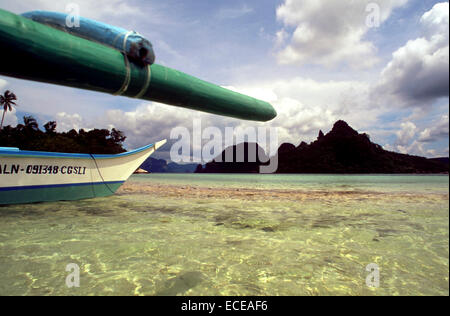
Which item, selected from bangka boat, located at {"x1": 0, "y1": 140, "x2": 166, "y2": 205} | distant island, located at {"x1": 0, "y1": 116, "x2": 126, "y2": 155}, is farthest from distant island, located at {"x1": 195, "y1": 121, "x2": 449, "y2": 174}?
bangka boat, located at {"x1": 0, "y1": 140, "x2": 166, "y2": 205}

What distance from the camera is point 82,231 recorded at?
189 inches

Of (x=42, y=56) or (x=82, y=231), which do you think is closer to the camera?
(x=42, y=56)

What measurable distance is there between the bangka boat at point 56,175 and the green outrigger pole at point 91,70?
8.79m

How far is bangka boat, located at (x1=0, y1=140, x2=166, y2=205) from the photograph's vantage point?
762cm

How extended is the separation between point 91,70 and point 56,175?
9498 millimetres

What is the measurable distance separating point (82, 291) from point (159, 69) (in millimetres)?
2519

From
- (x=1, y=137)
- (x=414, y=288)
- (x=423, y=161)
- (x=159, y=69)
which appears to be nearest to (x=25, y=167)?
(x=159, y=69)

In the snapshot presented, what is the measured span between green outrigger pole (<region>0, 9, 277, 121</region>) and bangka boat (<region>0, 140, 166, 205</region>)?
8.79 meters

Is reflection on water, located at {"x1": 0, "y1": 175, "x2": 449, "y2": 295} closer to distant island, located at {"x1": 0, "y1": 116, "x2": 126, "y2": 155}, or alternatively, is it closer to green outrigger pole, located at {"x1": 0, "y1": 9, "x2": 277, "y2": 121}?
green outrigger pole, located at {"x1": 0, "y1": 9, "x2": 277, "y2": 121}

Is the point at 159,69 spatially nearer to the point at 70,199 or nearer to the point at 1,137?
the point at 70,199

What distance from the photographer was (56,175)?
8.69m

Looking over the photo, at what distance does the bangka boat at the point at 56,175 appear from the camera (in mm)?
7617
